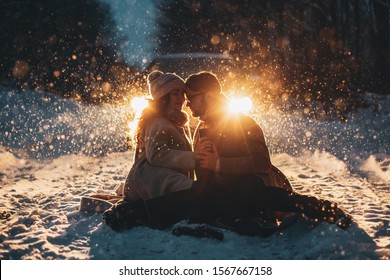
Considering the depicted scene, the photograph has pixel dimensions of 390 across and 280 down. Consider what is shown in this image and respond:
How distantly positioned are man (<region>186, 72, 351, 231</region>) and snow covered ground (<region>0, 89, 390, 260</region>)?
0.21 meters

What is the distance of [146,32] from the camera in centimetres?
1627

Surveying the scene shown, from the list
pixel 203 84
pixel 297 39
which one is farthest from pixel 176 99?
pixel 297 39

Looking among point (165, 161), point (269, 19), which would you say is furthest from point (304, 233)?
point (269, 19)

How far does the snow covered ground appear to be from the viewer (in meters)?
3.29

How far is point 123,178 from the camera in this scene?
6.23m

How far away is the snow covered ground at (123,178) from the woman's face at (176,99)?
1.15m

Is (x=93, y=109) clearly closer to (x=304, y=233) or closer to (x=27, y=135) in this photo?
(x=27, y=135)

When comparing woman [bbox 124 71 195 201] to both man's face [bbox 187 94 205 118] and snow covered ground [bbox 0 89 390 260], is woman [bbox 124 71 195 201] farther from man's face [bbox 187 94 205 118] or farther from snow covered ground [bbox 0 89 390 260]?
snow covered ground [bbox 0 89 390 260]

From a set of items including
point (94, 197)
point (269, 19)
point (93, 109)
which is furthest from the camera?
point (269, 19)

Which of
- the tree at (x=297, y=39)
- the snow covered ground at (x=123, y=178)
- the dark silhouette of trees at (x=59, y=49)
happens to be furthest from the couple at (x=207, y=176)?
the dark silhouette of trees at (x=59, y=49)

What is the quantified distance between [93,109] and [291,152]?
7567 mm

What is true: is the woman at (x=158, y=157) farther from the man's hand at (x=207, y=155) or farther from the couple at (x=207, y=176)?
the man's hand at (x=207, y=155)

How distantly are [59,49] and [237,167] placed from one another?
45.5 feet

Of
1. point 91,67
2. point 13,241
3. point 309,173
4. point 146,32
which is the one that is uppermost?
point 146,32
